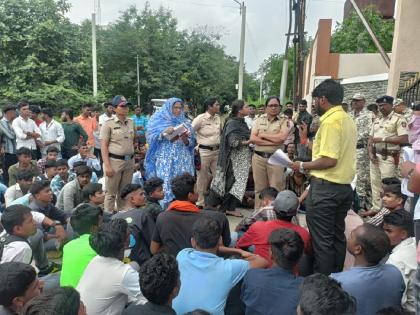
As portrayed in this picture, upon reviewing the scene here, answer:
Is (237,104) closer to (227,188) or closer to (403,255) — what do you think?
(227,188)

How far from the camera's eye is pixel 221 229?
10.2 ft

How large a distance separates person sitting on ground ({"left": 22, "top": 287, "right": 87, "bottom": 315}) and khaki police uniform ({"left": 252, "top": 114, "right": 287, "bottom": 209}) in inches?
150

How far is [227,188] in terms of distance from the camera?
595cm

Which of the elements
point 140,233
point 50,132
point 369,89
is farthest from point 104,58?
point 140,233

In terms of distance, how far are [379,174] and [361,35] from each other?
19522mm

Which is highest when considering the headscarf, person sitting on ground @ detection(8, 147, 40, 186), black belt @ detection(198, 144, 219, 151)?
the headscarf

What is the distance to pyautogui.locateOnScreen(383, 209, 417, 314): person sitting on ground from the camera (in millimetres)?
2359

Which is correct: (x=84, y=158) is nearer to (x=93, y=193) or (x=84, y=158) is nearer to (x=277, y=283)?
(x=93, y=193)

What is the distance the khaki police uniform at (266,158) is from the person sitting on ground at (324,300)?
11.5 feet

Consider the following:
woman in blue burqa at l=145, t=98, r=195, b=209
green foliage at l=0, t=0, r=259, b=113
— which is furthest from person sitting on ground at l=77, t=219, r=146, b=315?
green foliage at l=0, t=0, r=259, b=113

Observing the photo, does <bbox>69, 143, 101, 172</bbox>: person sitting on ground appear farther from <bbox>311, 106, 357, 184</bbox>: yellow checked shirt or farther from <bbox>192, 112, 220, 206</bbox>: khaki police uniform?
<bbox>311, 106, 357, 184</bbox>: yellow checked shirt

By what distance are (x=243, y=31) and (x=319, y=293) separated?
16511 millimetres

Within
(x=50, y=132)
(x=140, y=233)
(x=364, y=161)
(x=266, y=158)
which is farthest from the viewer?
(x=50, y=132)

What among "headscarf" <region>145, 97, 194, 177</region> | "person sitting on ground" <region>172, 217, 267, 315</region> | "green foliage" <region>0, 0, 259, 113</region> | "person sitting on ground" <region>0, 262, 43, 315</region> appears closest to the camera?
"person sitting on ground" <region>0, 262, 43, 315</region>
